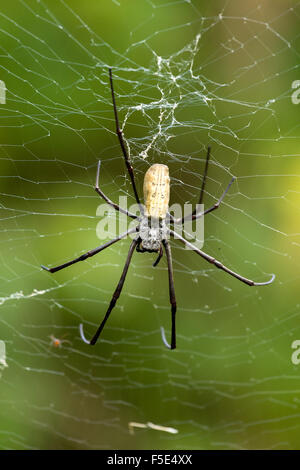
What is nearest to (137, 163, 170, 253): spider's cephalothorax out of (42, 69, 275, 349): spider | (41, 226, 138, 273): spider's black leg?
(42, 69, 275, 349): spider

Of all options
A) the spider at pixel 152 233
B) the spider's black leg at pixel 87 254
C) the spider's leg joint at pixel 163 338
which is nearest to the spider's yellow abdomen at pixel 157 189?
the spider at pixel 152 233

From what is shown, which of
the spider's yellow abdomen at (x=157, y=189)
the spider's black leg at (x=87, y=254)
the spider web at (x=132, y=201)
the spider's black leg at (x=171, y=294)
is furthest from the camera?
the spider's black leg at (x=171, y=294)

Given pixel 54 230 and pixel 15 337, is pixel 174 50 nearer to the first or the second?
pixel 54 230

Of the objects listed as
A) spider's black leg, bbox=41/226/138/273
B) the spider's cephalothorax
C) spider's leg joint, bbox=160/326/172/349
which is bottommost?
spider's leg joint, bbox=160/326/172/349

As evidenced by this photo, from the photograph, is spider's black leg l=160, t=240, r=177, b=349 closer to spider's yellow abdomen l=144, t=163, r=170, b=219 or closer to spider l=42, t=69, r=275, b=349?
spider l=42, t=69, r=275, b=349

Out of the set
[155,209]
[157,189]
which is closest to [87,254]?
[155,209]

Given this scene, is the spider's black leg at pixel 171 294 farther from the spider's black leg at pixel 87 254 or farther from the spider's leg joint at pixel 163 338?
the spider's black leg at pixel 87 254
